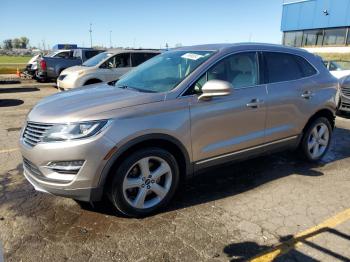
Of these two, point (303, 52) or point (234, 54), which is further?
point (303, 52)

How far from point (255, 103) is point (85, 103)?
2.08 metres

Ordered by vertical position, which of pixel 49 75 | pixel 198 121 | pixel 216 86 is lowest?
pixel 49 75

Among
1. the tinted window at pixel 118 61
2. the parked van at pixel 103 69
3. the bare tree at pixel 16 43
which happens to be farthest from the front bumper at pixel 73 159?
the bare tree at pixel 16 43

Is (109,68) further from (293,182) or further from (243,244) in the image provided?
(243,244)

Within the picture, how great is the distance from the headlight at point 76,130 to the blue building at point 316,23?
131 ft

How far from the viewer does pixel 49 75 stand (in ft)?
55.8

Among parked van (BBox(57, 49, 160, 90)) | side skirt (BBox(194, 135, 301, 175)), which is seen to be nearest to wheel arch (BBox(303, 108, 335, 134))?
side skirt (BBox(194, 135, 301, 175))

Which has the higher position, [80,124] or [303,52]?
[303,52]

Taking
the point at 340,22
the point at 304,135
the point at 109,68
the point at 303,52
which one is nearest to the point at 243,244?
the point at 304,135

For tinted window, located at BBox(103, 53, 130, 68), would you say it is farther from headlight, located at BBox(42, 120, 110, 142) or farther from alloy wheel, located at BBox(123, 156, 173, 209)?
headlight, located at BBox(42, 120, 110, 142)

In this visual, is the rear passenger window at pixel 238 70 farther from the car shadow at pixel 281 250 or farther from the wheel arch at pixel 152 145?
the car shadow at pixel 281 250

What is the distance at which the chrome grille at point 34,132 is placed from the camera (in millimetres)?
3367

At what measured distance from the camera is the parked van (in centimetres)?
1084

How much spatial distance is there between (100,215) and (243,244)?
1.52 metres
